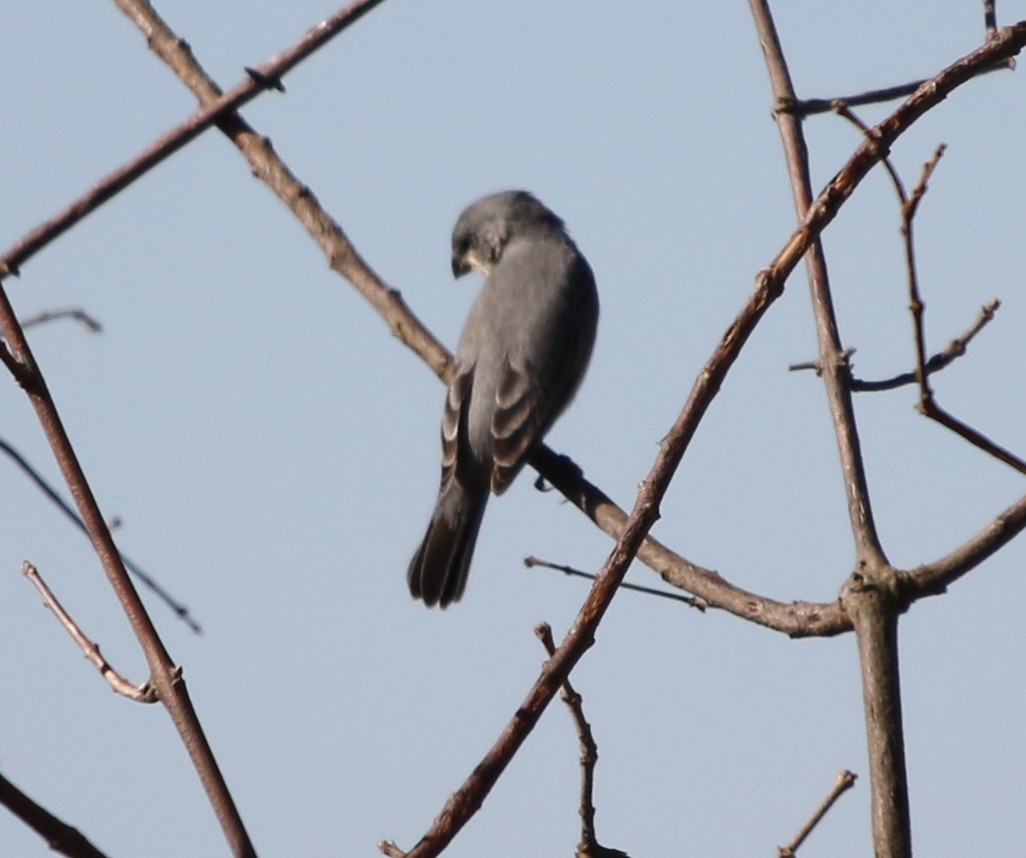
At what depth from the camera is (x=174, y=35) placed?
415 cm

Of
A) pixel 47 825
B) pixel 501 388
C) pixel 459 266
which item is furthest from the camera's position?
pixel 459 266

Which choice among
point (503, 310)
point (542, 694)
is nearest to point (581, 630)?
point (542, 694)

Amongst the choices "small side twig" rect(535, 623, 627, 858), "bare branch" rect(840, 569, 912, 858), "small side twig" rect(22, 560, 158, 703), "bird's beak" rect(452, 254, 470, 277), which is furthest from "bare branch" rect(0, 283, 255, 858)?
"bird's beak" rect(452, 254, 470, 277)

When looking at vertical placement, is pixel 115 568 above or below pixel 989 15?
below

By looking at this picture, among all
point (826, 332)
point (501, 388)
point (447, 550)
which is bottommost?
point (826, 332)

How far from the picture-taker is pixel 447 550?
6453 mm

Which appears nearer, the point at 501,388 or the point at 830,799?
the point at 830,799

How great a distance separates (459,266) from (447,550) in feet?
8.03

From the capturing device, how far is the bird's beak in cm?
842

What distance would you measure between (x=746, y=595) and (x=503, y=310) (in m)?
3.92

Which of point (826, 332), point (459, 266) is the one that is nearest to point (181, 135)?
point (826, 332)

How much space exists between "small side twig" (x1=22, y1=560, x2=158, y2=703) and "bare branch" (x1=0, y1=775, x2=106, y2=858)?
458 millimetres

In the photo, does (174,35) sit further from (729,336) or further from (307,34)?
(729,336)

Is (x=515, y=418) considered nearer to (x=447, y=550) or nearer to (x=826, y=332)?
(x=447, y=550)
